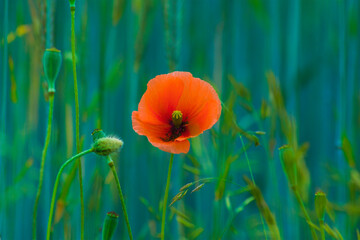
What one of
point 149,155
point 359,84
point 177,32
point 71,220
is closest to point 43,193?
point 71,220

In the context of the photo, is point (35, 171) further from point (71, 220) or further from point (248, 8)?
point (248, 8)

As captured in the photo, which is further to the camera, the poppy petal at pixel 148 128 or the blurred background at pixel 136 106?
the blurred background at pixel 136 106

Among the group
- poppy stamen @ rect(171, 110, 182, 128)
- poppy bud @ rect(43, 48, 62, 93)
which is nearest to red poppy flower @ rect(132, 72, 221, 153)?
poppy stamen @ rect(171, 110, 182, 128)

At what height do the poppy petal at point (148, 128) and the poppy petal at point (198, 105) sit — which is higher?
the poppy petal at point (198, 105)

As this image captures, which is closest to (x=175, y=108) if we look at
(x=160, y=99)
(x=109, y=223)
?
(x=160, y=99)

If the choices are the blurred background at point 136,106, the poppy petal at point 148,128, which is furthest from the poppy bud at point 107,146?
the blurred background at point 136,106

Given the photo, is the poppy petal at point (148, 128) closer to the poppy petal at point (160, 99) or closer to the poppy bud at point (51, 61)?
the poppy petal at point (160, 99)

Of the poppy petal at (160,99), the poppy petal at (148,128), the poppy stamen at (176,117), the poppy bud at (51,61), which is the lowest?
the poppy petal at (148,128)
